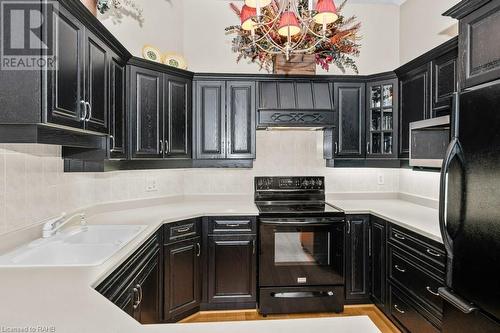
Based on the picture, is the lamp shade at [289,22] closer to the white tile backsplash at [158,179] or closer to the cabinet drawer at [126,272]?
the white tile backsplash at [158,179]

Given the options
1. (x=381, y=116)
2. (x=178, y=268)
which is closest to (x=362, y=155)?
(x=381, y=116)

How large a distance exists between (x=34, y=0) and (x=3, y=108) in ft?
1.63

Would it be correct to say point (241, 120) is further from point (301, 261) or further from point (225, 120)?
point (301, 261)

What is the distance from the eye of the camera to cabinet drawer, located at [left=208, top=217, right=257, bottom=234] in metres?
2.89

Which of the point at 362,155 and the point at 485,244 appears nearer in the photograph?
the point at 485,244

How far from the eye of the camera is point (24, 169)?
1841 mm

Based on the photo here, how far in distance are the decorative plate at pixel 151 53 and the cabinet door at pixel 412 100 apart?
239 centimetres

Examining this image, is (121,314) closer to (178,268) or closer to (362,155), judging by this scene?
(178,268)

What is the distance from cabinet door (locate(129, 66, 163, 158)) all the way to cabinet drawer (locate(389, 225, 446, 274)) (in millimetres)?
2157

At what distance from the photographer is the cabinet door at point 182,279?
103 inches

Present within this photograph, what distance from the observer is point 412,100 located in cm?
288

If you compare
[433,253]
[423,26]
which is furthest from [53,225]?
[423,26]

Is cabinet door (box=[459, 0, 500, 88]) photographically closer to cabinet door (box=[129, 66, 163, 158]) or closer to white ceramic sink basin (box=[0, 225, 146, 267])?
white ceramic sink basin (box=[0, 225, 146, 267])

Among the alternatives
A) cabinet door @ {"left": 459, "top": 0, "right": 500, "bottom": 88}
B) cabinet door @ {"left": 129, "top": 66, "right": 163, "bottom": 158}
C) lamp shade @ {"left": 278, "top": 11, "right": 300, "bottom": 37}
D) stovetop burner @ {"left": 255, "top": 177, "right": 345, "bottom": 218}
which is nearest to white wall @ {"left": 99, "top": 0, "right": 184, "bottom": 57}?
cabinet door @ {"left": 129, "top": 66, "right": 163, "bottom": 158}
